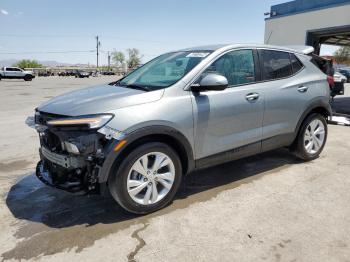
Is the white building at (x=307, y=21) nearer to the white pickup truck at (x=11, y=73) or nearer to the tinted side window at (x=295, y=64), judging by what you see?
the tinted side window at (x=295, y=64)

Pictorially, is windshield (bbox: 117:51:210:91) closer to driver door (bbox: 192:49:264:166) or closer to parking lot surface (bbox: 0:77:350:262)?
driver door (bbox: 192:49:264:166)

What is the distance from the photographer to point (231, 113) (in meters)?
3.68

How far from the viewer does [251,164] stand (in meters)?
4.88

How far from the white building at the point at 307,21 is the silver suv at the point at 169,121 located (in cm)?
624

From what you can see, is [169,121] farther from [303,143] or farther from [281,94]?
[303,143]

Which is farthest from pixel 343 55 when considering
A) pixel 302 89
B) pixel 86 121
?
pixel 86 121

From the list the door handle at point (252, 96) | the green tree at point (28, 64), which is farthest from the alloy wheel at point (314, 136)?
the green tree at point (28, 64)

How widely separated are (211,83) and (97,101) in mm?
1168

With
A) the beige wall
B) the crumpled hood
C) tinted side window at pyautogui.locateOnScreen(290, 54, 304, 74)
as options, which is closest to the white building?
the beige wall

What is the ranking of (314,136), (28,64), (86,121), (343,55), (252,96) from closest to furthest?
1. (86,121)
2. (252,96)
3. (314,136)
4. (343,55)
5. (28,64)

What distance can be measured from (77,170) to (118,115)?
655mm

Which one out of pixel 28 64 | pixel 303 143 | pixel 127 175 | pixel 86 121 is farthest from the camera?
pixel 28 64

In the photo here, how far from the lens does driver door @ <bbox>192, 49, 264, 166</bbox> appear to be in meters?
3.51

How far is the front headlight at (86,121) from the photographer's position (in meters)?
2.88
